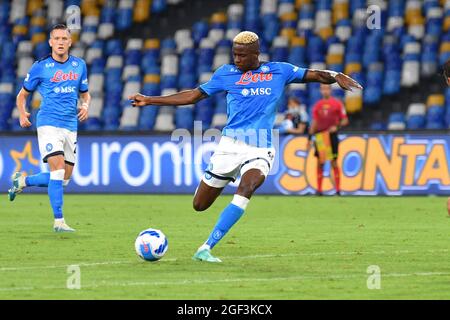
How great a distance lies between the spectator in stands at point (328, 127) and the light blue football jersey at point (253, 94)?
9729mm

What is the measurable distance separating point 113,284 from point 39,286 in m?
0.54

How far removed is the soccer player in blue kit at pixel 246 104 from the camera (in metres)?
10.5

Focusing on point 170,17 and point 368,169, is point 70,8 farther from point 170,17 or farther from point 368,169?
point 368,169

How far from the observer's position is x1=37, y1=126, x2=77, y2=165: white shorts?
13266 mm

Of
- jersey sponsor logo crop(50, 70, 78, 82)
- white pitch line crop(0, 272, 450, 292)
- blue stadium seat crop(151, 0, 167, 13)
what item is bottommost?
white pitch line crop(0, 272, 450, 292)

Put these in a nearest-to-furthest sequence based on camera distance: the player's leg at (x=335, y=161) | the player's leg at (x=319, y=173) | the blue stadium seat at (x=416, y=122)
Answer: the player's leg at (x=335, y=161) < the player's leg at (x=319, y=173) < the blue stadium seat at (x=416, y=122)

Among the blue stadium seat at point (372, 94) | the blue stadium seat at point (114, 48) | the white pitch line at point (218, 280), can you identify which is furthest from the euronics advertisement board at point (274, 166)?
the white pitch line at point (218, 280)

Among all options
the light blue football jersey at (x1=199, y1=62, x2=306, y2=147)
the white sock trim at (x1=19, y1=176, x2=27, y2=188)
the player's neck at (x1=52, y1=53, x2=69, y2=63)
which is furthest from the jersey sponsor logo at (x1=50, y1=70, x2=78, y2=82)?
the light blue football jersey at (x1=199, y1=62, x2=306, y2=147)

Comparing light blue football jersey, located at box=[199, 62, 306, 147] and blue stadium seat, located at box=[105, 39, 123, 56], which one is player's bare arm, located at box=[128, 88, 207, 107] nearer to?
light blue football jersey, located at box=[199, 62, 306, 147]

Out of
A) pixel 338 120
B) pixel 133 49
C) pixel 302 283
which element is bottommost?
pixel 302 283

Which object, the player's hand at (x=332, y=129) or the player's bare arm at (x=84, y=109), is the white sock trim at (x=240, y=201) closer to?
the player's bare arm at (x=84, y=109)

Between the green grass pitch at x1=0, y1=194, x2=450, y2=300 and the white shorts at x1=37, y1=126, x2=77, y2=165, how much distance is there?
90cm

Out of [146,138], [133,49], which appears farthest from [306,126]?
[133,49]
